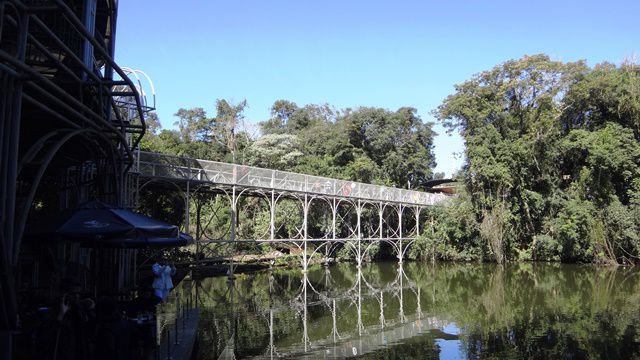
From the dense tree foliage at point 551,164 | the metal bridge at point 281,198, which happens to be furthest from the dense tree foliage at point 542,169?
the metal bridge at point 281,198

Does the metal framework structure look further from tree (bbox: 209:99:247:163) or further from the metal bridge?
tree (bbox: 209:99:247:163)

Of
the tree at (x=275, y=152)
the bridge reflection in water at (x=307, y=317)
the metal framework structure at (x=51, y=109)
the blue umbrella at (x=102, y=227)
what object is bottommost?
the bridge reflection in water at (x=307, y=317)

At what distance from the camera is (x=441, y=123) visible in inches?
1364

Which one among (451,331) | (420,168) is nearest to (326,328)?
(451,331)

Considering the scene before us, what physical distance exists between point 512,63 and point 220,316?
25109 mm

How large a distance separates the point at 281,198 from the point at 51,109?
68.5 ft

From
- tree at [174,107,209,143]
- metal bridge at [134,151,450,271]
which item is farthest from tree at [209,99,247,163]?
metal bridge at [134,151,450,271]

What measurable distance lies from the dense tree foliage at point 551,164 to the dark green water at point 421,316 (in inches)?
206

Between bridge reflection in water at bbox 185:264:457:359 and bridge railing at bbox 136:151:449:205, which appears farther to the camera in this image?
bridge railing at bbox 136:151:449:205

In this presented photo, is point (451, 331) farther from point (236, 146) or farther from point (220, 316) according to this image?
point (236, 146)

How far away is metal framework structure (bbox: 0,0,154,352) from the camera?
4574 mm

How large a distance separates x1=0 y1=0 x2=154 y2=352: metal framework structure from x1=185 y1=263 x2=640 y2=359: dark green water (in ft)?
14.4

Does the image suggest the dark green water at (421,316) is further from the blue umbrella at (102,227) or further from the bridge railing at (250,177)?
the bridge railing at (250,177)

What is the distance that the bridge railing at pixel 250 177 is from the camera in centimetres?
1831
